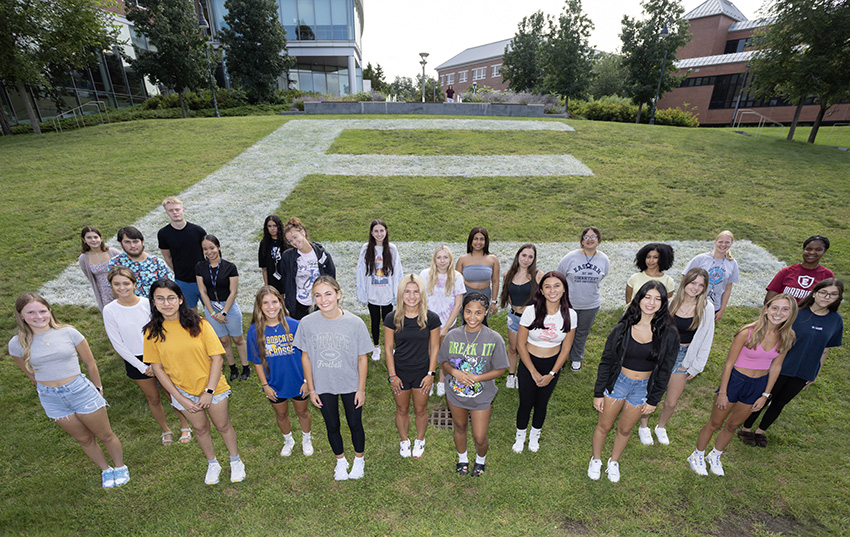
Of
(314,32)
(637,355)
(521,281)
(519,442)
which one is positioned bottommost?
(519,442)

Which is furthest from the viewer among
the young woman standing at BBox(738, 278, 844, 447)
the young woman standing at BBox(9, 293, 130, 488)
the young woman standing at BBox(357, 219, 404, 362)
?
the young woman standing at BBox(357, 219, 404, 362)

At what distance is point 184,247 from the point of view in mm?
5668

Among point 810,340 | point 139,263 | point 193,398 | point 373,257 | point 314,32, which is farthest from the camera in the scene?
point 314,32

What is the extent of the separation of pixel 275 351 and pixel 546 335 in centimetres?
284

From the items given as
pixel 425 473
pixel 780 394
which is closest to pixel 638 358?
pixel 780 394

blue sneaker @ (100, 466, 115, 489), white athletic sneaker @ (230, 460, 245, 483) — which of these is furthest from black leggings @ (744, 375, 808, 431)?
blue sneaker @ (100, 466, 115, 489)

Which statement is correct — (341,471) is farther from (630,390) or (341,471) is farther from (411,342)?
(630,390)

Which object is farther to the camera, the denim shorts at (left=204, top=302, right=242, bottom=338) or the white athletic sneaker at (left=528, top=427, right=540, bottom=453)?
the denim shorts at (left=204, top=302, right=242, bottom=338)

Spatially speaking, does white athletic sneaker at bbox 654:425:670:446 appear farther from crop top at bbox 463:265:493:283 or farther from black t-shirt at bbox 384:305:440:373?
black t-shirt at bbox 384:305:440:373

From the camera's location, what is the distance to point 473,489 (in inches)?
164

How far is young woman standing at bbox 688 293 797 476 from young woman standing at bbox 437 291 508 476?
2.41 metres

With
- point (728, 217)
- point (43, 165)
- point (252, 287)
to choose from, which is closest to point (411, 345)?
point (252, 287)

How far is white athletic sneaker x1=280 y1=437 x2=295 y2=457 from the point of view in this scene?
4527 millimetres

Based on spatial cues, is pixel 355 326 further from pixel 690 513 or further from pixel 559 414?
pixel 690 513
